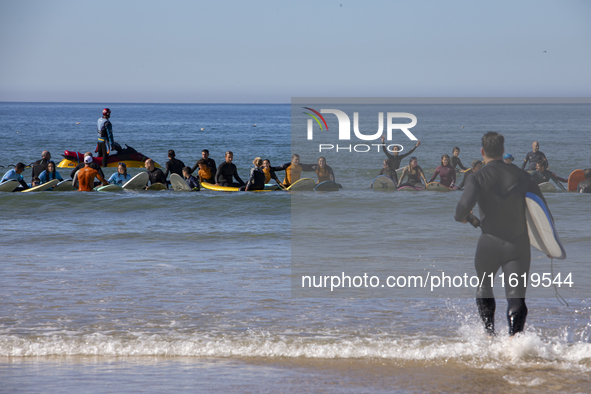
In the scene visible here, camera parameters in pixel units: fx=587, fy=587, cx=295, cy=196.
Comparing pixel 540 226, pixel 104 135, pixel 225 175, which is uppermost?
pixel 104 135

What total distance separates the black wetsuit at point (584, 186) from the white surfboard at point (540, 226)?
497 inches

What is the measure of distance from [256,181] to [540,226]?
469 inches

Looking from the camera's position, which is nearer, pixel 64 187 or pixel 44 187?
pixel 44 187

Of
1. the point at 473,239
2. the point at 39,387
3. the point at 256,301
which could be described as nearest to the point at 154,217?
the point at 473,239

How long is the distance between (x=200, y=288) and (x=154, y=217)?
7.40 m

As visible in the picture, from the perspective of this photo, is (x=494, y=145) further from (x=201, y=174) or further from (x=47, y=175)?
(x=47, y=175)

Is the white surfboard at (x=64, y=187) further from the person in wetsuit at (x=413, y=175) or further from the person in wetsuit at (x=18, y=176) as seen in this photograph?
the person in wetsuit at (x=413, y=175)

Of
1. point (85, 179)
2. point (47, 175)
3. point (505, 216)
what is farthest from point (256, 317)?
point (47, 175)

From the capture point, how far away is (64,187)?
15695 millimetres

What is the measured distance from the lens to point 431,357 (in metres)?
4.39

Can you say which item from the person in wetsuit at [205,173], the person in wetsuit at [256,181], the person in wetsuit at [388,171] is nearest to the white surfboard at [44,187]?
the person in wetsuit at [205,173]

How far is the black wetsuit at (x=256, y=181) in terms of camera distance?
15.5 meters

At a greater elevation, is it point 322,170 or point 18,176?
point 322,170

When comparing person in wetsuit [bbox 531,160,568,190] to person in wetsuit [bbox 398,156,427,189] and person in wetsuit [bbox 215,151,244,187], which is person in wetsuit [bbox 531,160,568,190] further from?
person in wetsuit [bbox 215,151,244,187]
